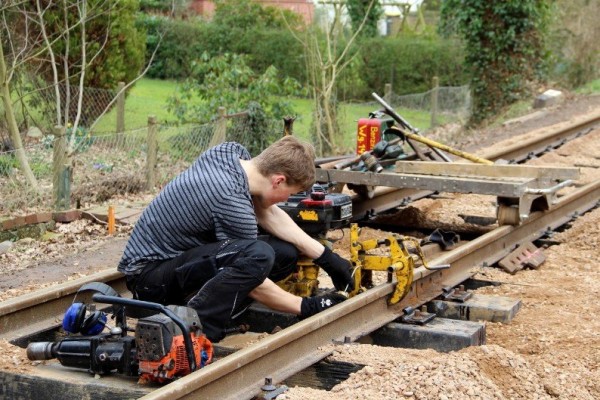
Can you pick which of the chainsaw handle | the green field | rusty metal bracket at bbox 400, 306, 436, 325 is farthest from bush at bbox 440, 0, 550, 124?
the chainsaw handle

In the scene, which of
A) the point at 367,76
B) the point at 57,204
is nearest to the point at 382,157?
the point at 57,204

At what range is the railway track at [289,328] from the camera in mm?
4883

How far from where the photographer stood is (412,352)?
5.79 metres

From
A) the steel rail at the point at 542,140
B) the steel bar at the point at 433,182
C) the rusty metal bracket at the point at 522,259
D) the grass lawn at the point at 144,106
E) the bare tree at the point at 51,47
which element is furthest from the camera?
the grass lawn at the point at 144,106

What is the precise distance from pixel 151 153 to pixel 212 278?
6366 millimetres

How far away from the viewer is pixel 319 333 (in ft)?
19.2

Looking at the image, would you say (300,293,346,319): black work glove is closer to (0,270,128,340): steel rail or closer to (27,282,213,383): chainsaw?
(27,282,213,383): chainsaw

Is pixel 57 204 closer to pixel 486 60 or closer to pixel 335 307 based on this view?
pixel 335 307

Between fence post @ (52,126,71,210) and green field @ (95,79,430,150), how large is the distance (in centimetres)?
450

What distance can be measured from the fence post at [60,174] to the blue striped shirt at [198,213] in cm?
477

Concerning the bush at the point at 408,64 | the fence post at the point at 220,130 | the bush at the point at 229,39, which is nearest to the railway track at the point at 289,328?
the fence post at the point at 220,130

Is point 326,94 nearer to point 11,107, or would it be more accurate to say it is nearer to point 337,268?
point 11,107

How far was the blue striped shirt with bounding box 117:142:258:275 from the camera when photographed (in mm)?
5766

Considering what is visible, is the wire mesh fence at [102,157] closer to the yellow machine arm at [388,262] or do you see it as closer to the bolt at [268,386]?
the yellow machine arm at [388,262]
